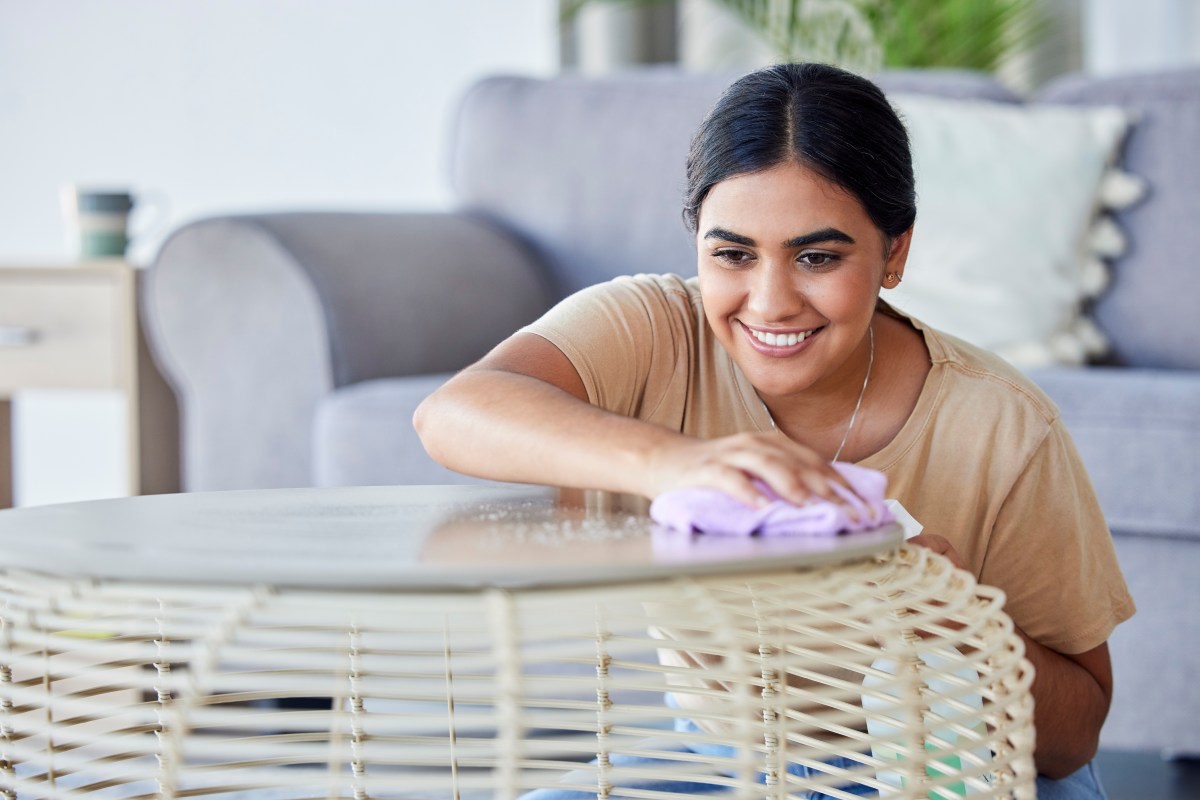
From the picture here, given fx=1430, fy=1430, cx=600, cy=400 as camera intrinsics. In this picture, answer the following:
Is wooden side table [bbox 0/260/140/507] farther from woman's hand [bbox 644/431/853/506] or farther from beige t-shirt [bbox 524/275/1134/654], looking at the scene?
woman's hand [bbox 644/431/853/506]

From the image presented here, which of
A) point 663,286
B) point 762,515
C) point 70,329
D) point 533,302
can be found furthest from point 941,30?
point 762,515

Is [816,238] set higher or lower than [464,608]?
higher

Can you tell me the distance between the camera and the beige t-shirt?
3.52 ft

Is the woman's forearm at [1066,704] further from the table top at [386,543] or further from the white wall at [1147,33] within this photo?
Answer: the white wall at [1147,33]

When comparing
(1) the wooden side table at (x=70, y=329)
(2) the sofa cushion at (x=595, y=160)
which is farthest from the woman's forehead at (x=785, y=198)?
(1) the wooden side table at (x=70, y=329)

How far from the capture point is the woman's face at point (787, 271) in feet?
3.33

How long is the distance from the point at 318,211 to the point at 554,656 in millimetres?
1492

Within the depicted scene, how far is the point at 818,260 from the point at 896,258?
0.14 meters

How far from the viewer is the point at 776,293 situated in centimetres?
102

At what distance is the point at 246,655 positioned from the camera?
2.11 feet

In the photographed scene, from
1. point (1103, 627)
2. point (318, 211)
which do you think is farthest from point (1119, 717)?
point (318, 211)

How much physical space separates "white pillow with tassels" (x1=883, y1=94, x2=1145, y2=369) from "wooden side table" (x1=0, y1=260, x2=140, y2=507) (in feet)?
3.78

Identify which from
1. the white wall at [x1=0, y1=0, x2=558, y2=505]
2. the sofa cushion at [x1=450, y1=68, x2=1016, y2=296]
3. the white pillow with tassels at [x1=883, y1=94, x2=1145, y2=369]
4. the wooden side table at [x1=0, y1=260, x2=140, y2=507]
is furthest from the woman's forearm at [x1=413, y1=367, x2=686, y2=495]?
the white wall at [x1=0, y1=0, x2=558, y2=505]

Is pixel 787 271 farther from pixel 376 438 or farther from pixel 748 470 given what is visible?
pixel 376 438
